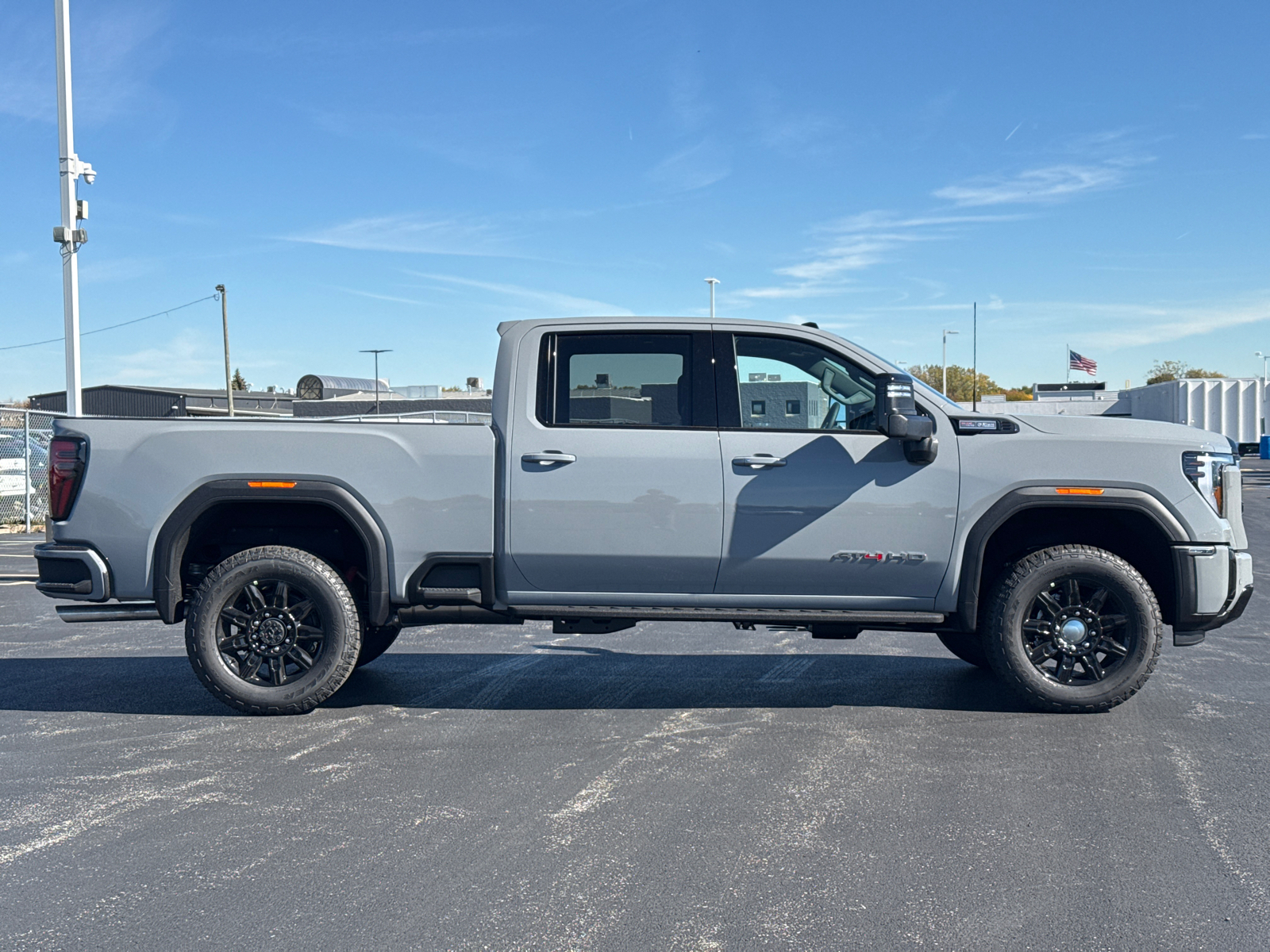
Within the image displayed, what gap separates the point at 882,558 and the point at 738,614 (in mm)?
820

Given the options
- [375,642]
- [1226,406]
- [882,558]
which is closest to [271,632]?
[375,642]

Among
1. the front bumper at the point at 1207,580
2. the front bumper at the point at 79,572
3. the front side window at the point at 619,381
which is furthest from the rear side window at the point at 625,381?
the front bumper at the point at 1207,580

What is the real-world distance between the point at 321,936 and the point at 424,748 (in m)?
2.02

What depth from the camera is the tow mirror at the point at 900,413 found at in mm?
5449

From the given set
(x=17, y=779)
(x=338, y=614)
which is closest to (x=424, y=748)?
(x=338, y=614)

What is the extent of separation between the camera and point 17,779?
4750 mm

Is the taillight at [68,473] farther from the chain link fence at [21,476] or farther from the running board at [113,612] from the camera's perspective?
the chain link fence at [21,476]

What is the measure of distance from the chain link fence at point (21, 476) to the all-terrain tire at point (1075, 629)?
17007mm

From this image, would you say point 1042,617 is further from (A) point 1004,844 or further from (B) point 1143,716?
(A) point 1004,844

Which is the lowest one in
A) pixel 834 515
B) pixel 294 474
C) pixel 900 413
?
pixel 834 515

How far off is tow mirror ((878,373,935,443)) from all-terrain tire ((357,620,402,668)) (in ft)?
11.1

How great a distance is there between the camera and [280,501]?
19.1 feet

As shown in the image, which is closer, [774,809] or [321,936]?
[321,936]

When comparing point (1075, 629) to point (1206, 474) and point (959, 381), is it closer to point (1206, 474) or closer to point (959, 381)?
point (1206, 474)
